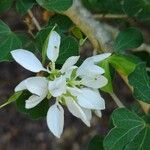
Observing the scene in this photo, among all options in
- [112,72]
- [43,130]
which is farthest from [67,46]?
[43,130]

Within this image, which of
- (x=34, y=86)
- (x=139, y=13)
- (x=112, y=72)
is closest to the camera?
(x=34, y=86)

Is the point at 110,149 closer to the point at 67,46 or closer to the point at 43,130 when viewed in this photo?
the point at 67,46

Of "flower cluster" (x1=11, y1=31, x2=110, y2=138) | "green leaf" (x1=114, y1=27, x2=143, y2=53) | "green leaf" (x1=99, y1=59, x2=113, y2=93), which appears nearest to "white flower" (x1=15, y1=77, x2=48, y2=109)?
"flower cluster" (x1=11, y1=31, x2=110, y2=138)

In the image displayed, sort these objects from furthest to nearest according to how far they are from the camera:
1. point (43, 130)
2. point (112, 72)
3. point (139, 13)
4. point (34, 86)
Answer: point (43, 130), point (139, 13), point (112, 72), point (34, 86)

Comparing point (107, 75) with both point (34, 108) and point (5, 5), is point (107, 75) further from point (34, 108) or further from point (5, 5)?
point (5, 5)

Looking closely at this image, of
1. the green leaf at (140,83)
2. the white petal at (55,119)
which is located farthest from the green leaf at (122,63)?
the white petal at (55,119)

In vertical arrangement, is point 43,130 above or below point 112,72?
below

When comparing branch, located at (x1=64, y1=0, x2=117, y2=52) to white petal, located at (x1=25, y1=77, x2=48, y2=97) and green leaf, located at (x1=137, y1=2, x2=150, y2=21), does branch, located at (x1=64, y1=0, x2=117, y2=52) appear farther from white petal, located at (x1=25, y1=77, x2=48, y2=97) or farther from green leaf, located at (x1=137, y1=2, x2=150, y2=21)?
white petal, located at (x1=25, y1=77, x2=48, y2=97)
